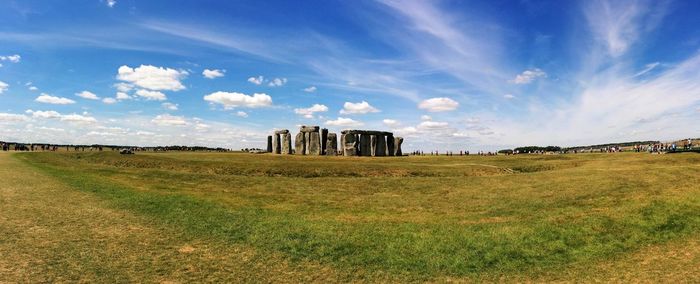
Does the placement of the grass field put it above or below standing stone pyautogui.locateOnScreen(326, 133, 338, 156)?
below

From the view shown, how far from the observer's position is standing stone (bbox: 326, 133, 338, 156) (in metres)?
47.8

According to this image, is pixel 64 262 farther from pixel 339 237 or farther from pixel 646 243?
pixel 646 243

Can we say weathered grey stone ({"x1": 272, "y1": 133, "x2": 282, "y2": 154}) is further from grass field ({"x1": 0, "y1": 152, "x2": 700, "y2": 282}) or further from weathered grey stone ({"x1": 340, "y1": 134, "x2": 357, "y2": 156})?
grass field ({"x1": 0, "y1": 152, "x2": 700, "y2": 282})

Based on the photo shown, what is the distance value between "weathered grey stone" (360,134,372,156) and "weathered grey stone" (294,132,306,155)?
6.86 m

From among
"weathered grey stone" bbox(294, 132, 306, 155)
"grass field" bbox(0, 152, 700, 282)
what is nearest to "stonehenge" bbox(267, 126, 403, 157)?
"weathered grey stone" bbox(294, 132, 306, 155)

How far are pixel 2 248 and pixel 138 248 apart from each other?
2.84m

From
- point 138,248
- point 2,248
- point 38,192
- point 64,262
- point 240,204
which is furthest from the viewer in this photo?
point 38,192

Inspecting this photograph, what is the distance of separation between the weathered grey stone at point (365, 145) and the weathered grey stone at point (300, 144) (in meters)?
6.86

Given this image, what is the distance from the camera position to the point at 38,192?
17.5 metres

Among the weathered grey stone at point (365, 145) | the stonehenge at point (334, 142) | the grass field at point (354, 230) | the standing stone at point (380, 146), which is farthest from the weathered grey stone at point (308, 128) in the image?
the grass field at point (354, 230)

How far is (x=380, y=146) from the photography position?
5072 cm

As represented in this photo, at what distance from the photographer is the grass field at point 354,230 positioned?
30.3 feet

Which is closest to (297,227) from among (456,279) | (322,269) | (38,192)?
(322,269)

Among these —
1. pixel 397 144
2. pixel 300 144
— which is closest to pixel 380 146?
pixel 397 144
